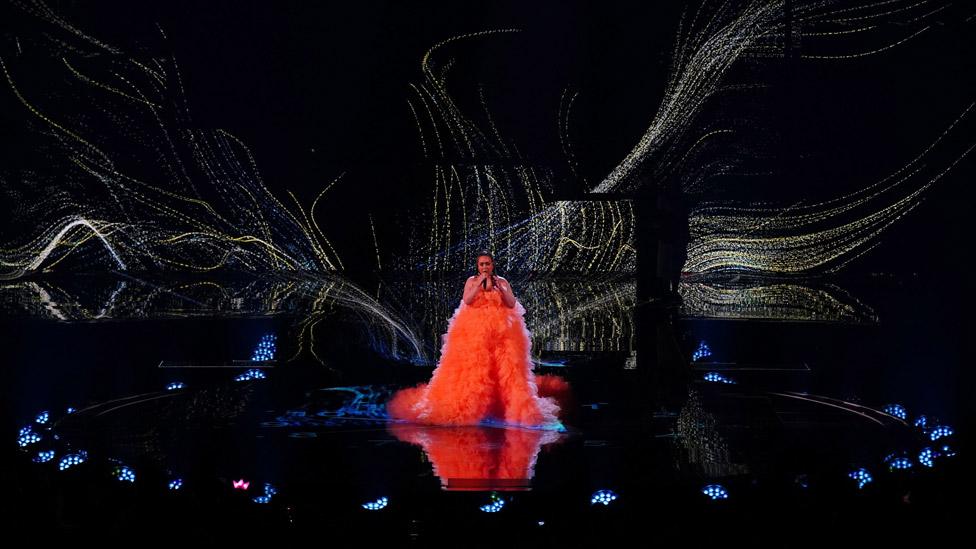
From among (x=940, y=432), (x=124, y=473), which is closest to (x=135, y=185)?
(x=124, y=473)

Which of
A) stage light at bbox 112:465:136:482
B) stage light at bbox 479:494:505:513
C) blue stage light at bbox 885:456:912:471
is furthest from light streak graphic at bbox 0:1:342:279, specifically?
blue stage light at bbox 885:456:912:471

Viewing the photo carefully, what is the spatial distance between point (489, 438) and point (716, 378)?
83.6 inches

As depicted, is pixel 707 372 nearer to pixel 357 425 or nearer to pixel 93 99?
pixel 357 425

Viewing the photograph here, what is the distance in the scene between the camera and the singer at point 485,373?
5.34m

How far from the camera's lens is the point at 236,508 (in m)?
3.57

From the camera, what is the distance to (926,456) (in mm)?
4438

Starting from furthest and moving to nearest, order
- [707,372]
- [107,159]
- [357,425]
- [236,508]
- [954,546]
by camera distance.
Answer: [107,159] → [707,372] → [357,425] → [236,508] → [954,546]

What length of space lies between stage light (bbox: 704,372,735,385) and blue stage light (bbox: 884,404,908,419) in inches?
40.7

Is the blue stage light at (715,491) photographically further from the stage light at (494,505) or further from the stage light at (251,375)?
the stage light at (251,375)

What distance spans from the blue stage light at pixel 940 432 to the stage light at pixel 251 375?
13.5 feet

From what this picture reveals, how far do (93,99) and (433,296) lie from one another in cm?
463

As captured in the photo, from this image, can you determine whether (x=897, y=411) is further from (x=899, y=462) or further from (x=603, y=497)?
(x=603, y=497)

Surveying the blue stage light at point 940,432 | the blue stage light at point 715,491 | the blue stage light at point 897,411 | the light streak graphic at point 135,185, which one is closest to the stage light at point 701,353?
the blue stage light at point 897,411

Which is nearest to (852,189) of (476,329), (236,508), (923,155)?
(923,155)
